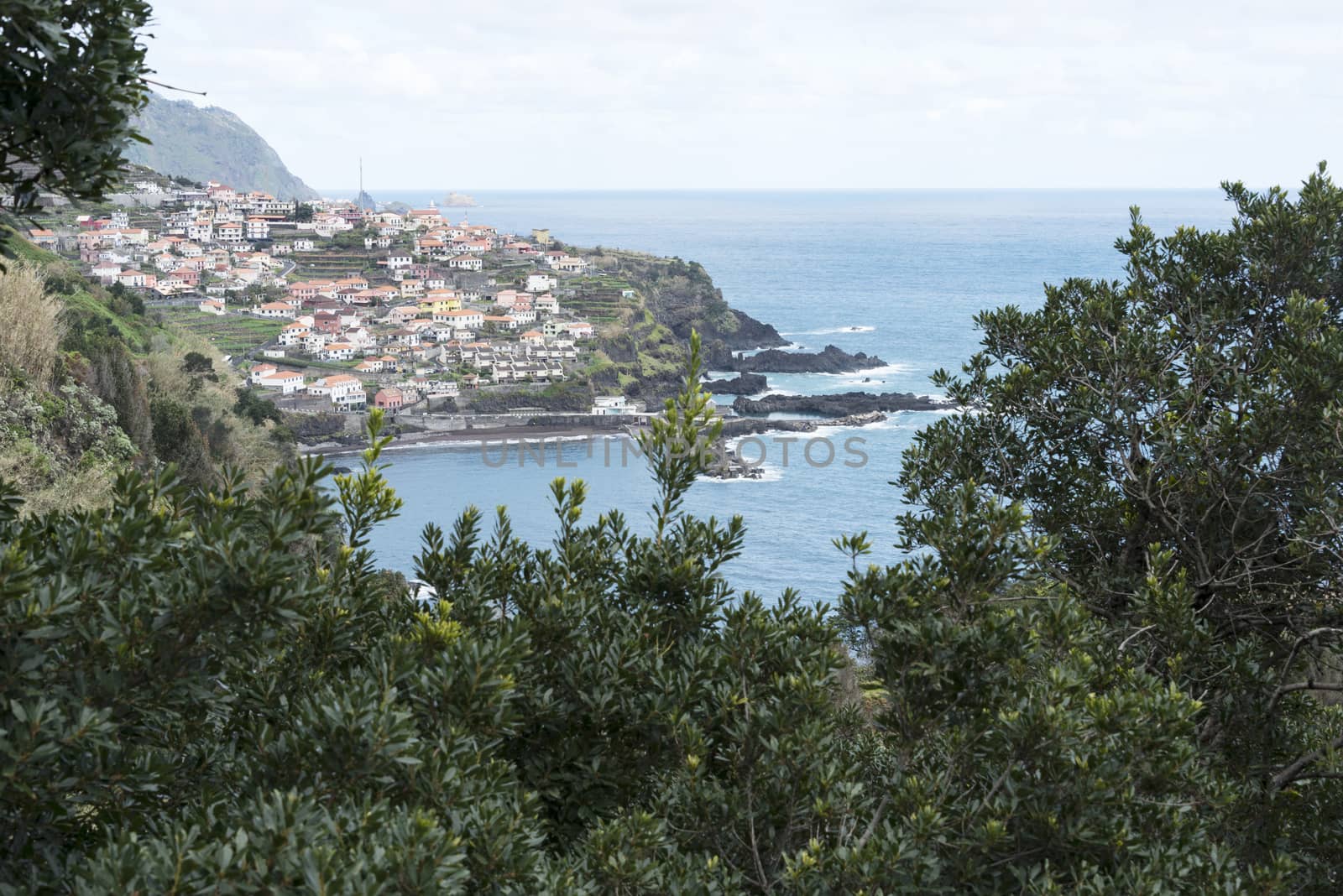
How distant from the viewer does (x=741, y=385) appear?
65.9 meters

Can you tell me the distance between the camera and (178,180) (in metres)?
105

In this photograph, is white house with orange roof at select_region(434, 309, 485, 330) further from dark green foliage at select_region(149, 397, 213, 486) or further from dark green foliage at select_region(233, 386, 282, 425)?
dark green foliage at select_region(149, 397, 213, 486)

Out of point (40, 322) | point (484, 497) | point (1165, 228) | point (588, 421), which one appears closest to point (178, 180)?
point (588, 421)

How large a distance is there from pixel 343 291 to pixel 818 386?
37.5 metres

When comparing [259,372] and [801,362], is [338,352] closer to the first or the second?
[259,372]

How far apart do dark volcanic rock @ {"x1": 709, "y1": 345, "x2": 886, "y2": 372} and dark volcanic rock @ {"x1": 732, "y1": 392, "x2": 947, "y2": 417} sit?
861 centimetres

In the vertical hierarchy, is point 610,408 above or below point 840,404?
below

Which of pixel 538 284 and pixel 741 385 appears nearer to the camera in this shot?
pixel 741 385

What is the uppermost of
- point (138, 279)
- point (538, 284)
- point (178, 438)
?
point (538, 284)

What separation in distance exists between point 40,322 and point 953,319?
70915mm

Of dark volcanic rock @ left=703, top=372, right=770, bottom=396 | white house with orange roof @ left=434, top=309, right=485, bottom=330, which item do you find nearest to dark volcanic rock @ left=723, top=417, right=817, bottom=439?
dark volcanic rock @ left=703, top=372, right=770, bottom=396

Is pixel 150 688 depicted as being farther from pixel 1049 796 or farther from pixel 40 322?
pixel 40 322

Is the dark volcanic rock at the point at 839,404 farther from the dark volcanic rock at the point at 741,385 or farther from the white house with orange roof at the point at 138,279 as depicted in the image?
the white house with orange roof at the point at 138,279

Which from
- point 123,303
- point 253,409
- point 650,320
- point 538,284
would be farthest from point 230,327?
point 253,409
